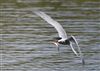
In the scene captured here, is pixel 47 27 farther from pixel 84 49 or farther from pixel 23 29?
pixel 84 49

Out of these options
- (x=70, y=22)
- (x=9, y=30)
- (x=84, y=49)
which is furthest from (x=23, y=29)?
(x=84, y=49)

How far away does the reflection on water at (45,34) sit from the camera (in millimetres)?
14492

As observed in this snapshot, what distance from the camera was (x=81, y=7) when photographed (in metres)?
21.7

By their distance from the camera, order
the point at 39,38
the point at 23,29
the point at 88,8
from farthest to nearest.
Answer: the point at 88,8 < the point at 23,29 < the point at 39,38

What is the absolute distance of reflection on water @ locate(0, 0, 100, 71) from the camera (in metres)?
14.5

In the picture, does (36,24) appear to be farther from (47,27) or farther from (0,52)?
(0,52)

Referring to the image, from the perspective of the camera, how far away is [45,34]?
17.3 m

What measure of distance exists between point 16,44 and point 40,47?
724mm

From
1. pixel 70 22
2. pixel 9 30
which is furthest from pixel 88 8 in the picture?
pixel 9 30

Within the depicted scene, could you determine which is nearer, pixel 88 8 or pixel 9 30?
pixel 9 30

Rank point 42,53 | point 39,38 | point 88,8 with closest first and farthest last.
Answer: point 42,53 < point 39,38 < point 88,8

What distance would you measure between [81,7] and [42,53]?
675cm

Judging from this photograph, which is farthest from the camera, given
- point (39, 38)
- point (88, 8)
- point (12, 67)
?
point (88, 8)

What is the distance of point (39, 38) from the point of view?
55.3ft
